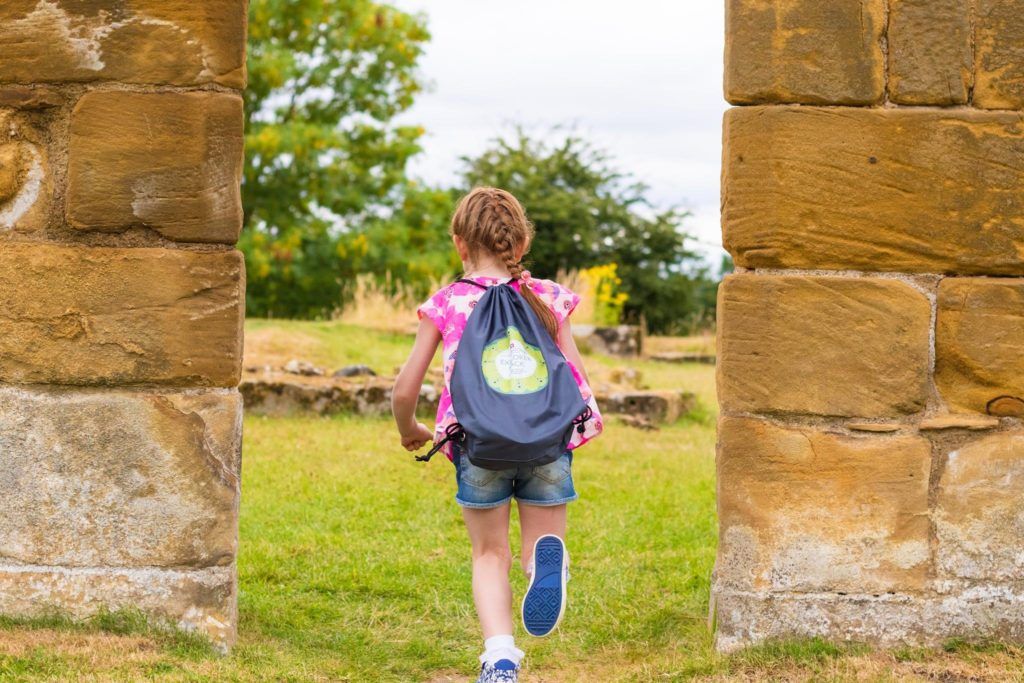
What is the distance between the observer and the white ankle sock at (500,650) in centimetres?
345

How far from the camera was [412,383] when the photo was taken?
142 inches

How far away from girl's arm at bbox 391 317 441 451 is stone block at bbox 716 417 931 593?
991 millimetres

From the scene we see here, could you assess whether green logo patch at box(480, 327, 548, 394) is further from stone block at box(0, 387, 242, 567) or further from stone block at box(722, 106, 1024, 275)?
stone block at box(0, 387, 242, 567)

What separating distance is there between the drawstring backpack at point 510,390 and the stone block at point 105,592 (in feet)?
3.45

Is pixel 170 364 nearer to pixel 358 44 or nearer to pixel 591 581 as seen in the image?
pixel 591 581

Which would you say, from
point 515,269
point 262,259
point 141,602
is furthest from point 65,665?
point 262,259

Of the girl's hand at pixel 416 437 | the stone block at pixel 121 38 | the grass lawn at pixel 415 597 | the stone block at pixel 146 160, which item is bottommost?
the grass lawn at pixel 415 597

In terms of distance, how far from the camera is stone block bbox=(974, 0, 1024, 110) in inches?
151

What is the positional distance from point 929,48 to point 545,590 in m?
2.06

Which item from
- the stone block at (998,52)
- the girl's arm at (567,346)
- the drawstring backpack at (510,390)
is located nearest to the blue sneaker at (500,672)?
the drawstring backpack at (510,390)

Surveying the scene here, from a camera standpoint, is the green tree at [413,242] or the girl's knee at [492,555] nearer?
the girl's knee at [492,555]

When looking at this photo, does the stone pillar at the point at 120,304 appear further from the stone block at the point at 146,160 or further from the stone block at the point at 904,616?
the stone block at the point at 904,616

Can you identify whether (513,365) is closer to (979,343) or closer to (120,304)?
(120,304)

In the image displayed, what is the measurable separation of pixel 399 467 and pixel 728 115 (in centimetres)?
427
